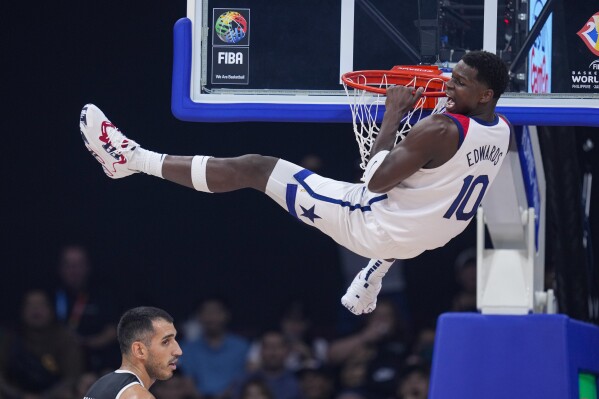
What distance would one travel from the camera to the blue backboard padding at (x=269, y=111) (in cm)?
571

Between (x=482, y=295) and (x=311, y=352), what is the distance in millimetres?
3005

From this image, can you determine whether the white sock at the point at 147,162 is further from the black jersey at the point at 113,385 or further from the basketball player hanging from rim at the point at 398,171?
the black jersey at the point at 113,385

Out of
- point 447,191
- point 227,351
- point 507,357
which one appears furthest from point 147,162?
point 227,351

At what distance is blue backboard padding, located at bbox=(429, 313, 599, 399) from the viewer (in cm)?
634

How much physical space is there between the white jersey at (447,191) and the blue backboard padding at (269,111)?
0.31 m

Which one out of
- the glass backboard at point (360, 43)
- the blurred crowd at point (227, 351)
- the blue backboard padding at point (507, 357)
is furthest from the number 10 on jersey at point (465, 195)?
the blurred crowd at point (227, 351)

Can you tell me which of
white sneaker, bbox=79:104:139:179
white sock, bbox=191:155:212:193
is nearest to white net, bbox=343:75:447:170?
white sock, bbox=191:155:212:193

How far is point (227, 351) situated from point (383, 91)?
4.30m

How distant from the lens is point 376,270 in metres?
5.98

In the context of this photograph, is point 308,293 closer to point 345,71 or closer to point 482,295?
point 482,295

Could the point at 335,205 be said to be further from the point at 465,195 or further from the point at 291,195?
the point at 465,195

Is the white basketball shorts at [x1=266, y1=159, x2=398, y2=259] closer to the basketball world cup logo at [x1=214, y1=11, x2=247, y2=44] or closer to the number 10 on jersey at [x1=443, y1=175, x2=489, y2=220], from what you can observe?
the number 10 on jersey at [x1=443, y1=175, x2=489, y2=220]

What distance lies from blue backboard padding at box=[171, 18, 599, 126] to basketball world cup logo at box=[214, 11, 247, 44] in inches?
8.1

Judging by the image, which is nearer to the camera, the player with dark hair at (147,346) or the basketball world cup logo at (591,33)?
the player with dark hair at (147,346)
